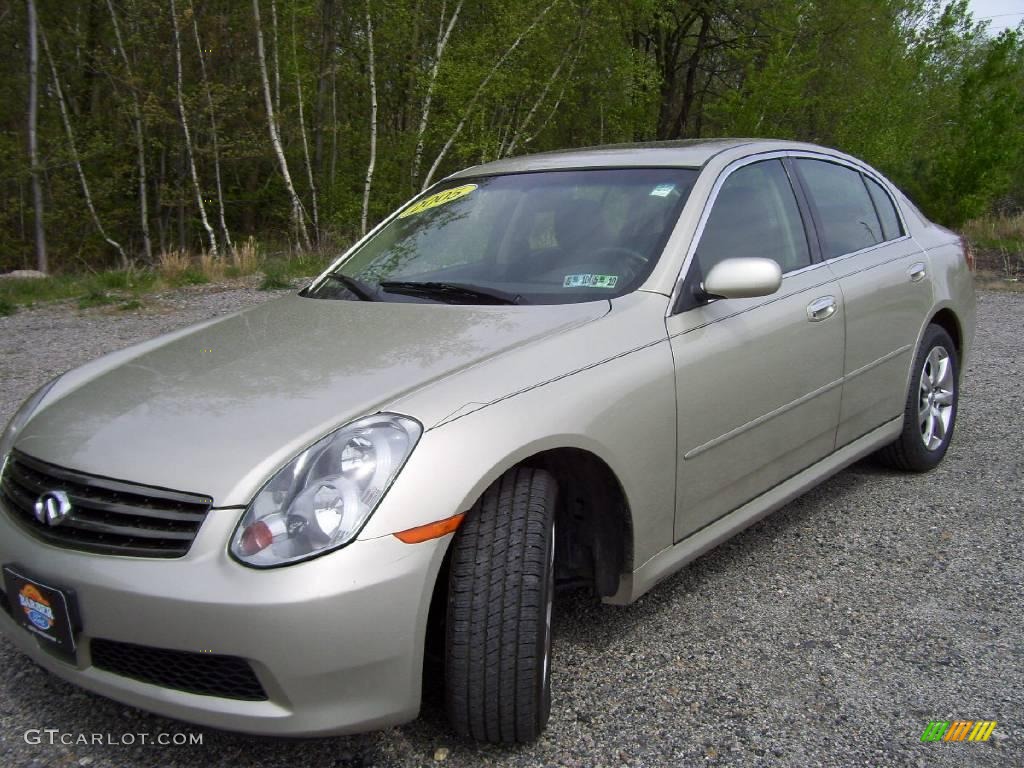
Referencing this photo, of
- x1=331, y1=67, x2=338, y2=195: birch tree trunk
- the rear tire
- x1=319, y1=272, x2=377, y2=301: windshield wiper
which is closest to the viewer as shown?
x1=319, y1=272, x2=377, y2=301: windshield wiper

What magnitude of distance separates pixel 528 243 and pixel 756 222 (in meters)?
0.85

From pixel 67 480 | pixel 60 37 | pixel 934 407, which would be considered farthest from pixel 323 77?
pixel 67 480

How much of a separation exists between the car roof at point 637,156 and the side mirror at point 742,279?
59 centimetres

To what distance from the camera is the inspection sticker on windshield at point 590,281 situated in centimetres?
275

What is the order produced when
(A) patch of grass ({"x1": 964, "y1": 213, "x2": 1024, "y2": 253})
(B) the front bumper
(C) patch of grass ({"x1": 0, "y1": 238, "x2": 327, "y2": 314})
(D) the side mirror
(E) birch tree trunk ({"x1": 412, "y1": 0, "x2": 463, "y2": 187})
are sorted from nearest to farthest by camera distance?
1. (B) the front bumper
2. (D) the side mirror
3. (C) patch of grass ({"x1": 0, "y1": 238, "x2": 327, "y2": 314})
4. (A) patch of grass ({"x1": 964, "y1": 213, "x2": 1024, "y2": 253})
5. (E) birch tree trunk ({"x1": 412, "y1": 0, "x2": 463, "y2": 187})

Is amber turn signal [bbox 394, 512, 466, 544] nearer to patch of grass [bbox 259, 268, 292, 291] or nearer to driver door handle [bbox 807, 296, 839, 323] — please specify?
driver door handle [bbox 807, 296, 839, 323]

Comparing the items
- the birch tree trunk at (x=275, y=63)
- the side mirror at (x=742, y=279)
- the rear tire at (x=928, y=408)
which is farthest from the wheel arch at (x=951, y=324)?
the birch tree trunk at (x=275, y=63)

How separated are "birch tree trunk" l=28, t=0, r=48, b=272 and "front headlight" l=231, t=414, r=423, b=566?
57.0ft

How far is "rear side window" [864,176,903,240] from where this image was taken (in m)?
3.97

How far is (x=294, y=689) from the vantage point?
1.83 meters

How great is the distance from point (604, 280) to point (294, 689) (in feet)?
5.06

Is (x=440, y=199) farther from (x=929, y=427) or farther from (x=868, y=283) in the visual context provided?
(x=929, y=427)

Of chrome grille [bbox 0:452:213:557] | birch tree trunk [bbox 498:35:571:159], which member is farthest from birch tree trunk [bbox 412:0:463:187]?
chrome grille [bbox 0:452:213:557]

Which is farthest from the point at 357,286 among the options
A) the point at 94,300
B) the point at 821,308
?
the point at 94,300
